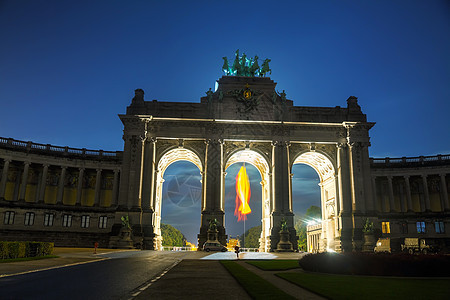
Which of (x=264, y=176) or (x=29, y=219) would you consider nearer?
(x=29, y=219)

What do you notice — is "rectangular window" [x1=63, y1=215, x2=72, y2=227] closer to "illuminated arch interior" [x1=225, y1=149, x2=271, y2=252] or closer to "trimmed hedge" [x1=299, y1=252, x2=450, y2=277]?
"illuminated arch interior" [x1=225, y1=149, x2=271, y2=252]

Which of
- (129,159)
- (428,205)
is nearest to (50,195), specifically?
(129,159)

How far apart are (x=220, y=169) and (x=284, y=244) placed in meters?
15.5

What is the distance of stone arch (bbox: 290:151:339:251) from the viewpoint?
65.4m

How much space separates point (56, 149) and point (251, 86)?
127 feet

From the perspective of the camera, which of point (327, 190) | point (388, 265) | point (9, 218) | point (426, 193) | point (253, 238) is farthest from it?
point (253, 238)

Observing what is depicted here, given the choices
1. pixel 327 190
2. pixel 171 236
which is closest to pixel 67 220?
pixel 327 190

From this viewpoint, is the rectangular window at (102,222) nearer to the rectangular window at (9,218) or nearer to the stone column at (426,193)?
the rectangular window at (9,218)

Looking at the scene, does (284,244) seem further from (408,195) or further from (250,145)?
(408,195)

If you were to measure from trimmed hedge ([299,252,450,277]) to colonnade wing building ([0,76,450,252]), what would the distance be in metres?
38.0

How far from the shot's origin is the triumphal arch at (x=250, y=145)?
2391 inches

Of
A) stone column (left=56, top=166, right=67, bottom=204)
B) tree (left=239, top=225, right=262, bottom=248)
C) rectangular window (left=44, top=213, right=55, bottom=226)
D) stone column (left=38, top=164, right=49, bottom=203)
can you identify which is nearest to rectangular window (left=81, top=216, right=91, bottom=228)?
stone column (left=56, top=166, right=67, bottom=204)

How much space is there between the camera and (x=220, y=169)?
61531 millimetres

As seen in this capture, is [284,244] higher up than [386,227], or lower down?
lower down
